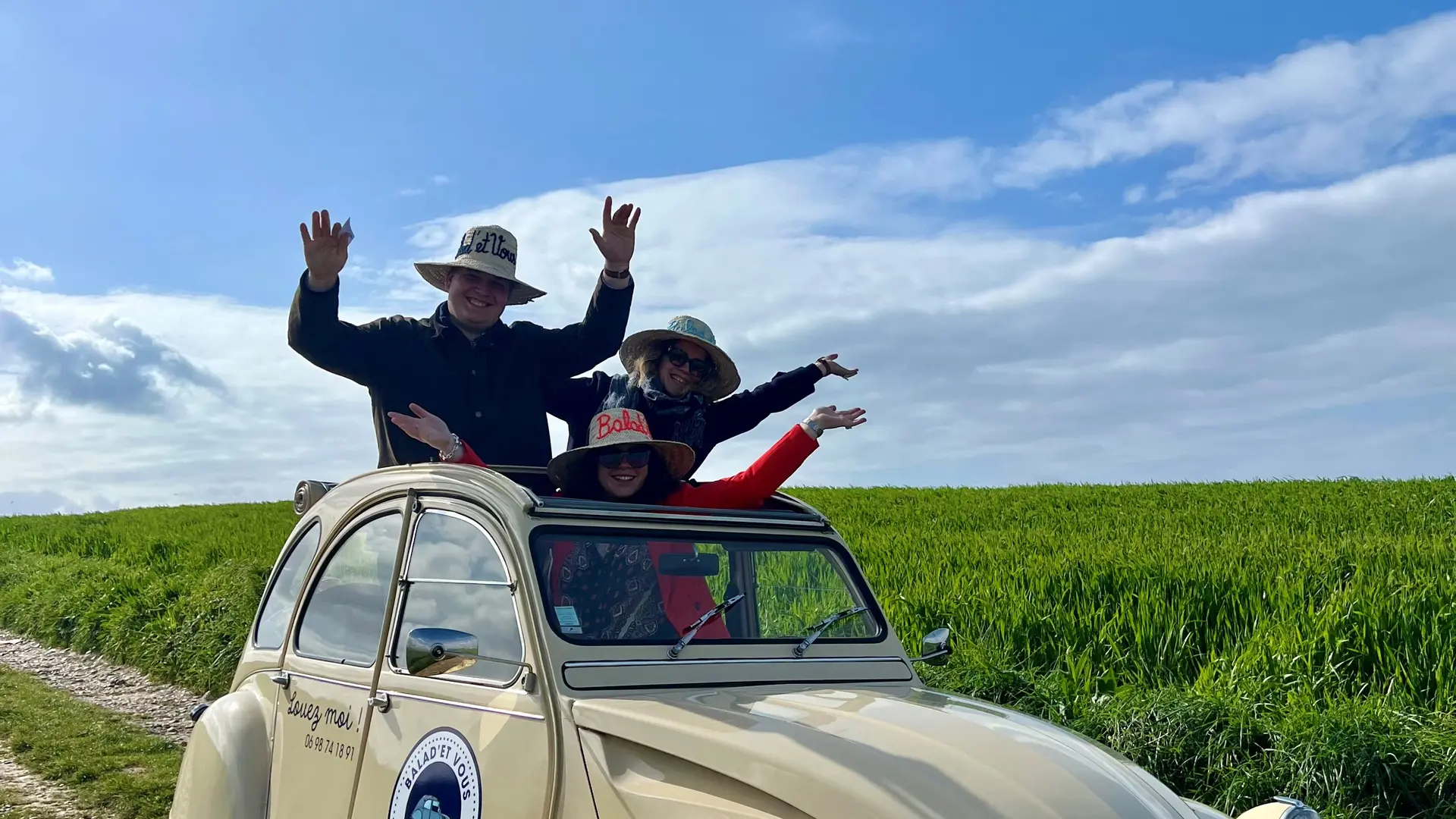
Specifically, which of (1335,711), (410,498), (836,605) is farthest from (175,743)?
(1335,711)

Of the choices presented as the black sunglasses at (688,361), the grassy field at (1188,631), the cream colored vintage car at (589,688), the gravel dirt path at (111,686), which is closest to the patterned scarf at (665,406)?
the black sunglasses at (688,361)

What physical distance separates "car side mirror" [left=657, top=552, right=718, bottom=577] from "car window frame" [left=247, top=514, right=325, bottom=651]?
62.4 inches

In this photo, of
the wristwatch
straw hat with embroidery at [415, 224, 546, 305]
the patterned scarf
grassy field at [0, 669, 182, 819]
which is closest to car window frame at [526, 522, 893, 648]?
the patterned scarf

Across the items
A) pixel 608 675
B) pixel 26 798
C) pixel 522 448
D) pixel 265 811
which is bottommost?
pixel 26 798

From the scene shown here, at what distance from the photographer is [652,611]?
3.75m

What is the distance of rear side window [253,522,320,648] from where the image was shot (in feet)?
15.9

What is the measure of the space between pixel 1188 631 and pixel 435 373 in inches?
198

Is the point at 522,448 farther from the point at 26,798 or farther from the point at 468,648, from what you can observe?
the point at 26,798

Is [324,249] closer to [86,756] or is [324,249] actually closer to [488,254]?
[488,254]

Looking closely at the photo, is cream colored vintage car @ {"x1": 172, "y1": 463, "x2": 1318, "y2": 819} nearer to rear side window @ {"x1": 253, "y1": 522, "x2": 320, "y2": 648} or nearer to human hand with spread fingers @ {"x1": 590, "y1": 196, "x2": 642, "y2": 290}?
rear side window @ {"x1": 253, "y1": 522, "x2": 320, "y2": 648}

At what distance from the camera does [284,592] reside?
16.3 feet

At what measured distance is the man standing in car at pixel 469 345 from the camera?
564 centimetres

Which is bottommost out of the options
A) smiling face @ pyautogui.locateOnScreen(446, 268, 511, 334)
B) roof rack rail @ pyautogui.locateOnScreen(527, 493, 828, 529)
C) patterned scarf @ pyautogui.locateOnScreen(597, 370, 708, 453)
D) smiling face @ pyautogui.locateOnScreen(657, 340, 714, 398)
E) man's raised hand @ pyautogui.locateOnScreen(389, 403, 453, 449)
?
roof rack rail @ pyautogui.locateOnScreen(527, 493, 828, 529)

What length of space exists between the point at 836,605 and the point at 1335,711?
3166mm
